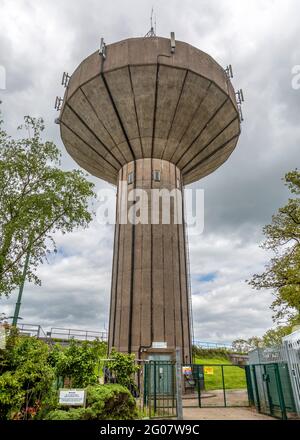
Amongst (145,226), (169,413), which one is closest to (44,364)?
(169,413)

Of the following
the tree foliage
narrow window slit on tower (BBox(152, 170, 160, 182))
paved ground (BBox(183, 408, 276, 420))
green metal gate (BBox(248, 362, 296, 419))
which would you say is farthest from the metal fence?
narrow window slit on tower (BBox(152, 170, 160, 182))

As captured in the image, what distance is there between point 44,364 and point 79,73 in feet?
46.6

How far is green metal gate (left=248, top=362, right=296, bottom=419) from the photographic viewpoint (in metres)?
9.75

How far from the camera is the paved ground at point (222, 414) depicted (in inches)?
389

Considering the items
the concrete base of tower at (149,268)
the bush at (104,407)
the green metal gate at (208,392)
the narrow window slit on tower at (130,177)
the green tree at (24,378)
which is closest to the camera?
the bush at (104,407)

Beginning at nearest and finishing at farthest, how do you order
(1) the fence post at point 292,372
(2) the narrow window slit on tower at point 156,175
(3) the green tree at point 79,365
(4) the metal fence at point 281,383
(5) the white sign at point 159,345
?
(3) the green tree at point 79,365 → (1) the fence post at point 292,372 → (4) the metal fence at point 281,383 → (5) the white sign at point 159,345 → (2) the narrow window slit on tower at point 156,175

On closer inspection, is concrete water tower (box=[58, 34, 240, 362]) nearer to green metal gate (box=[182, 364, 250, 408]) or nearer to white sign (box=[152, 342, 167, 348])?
white sign (box=[152, 342, 167, 348])

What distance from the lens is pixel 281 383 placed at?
33.3ft

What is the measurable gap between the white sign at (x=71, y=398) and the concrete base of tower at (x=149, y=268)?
8.52 meters

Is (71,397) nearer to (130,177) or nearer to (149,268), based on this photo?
(149,268)

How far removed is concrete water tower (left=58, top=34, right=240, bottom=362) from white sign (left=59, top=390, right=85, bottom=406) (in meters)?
8.57

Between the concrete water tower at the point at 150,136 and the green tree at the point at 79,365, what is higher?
the concrete water tower at the point at 150,136

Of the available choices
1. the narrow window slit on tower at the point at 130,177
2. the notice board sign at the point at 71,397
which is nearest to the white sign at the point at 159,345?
the notice board sign at the point at 71,397

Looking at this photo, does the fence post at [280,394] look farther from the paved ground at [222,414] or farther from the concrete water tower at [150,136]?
the concrete water tower at [150,136]
